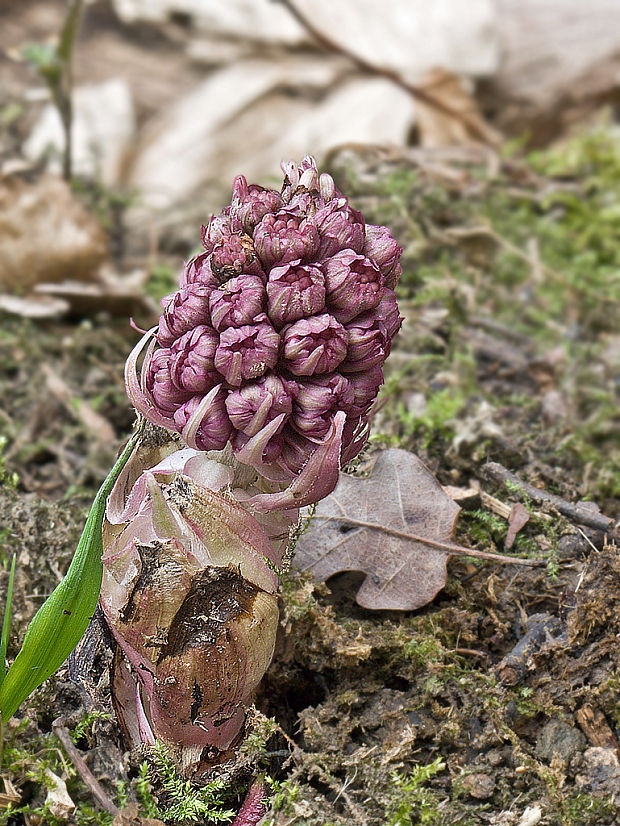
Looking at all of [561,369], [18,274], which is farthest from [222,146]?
[561,369]

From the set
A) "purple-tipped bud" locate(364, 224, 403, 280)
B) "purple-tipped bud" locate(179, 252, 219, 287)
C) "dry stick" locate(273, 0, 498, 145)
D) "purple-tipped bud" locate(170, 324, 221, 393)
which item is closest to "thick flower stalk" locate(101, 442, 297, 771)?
"purple-tipped bud" locate(170, 324, 221, 393)

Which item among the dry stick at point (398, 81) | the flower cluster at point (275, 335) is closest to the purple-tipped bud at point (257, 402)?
the flower cluster at point (275, 335)

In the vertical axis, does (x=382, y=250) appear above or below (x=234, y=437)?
above

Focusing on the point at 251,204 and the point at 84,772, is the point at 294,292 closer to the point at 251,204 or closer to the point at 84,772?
the point at 251,204

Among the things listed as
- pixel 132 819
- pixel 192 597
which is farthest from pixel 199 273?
pixel 132 819

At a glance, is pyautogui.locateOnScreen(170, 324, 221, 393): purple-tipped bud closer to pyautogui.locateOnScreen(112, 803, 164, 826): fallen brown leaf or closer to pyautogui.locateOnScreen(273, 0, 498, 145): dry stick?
pyautogui.locateOnScreen(112, 803, 164, 826): fallen brown leaf
